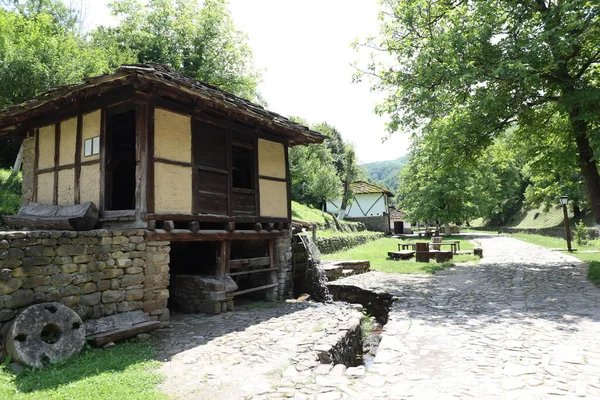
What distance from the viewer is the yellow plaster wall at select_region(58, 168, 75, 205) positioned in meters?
7.77

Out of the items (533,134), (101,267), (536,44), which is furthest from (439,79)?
(101,267)

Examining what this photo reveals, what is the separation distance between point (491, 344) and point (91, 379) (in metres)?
5.29

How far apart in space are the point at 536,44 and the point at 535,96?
252cm

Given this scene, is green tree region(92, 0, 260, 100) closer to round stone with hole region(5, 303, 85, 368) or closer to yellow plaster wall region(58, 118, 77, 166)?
yellow plaster wall region(58, 118, 77, 166)

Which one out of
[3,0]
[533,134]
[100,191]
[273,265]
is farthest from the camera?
[3,0]

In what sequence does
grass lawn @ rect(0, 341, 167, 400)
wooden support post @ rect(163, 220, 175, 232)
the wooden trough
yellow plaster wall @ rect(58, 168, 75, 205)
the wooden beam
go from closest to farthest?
grass lawn @ rect(0, 341, 167, 400)
the wooden trough
the wooden beam
wooden support post @ rect(163, 220, 175, 232)
yellow plaster wall @ rect(58, 168, 75, 205)

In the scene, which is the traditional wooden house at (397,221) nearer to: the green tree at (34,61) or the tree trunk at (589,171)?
the tree trunk at (589,171)

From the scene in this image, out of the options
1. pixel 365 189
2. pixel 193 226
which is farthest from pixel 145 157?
pixel 365 189

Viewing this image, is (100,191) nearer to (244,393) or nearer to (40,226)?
(40,226)

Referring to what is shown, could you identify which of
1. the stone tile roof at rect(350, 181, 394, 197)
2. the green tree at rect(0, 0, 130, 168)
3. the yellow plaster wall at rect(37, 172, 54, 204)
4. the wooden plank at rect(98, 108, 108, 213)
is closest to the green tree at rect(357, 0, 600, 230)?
the wooden plank at rect(98, 108, 108, 213)

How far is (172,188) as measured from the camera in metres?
7.32

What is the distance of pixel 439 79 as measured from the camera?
1055 centimetres

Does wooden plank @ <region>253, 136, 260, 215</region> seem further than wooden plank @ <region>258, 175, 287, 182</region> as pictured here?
No

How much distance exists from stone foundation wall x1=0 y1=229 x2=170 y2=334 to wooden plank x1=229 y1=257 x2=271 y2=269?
2.29 m
